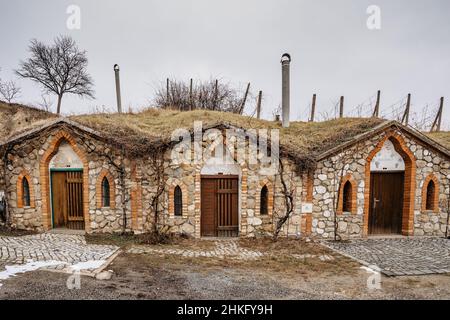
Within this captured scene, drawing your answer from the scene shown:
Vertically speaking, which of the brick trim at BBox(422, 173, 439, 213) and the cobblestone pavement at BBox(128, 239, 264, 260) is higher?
the brick trim at BBox(422, 173, 439, 213)

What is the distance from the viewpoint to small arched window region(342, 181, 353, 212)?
9357 mm

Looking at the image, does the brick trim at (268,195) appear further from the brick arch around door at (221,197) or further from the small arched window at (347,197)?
the small arched window at (347,197)

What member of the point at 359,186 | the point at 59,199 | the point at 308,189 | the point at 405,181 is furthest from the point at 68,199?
the point at 405,181

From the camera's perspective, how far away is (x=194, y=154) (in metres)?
8.91

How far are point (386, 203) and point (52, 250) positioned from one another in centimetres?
1153

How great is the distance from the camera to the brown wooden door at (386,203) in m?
9.73

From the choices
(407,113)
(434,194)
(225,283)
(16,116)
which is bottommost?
(225,283)

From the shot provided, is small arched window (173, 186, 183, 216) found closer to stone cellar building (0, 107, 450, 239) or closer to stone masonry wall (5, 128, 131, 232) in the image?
stone cellar building (0, 107, 450, 239)

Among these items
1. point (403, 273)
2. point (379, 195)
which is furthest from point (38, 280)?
point (379, 195)

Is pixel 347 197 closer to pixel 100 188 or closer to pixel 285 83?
pixel 285 83

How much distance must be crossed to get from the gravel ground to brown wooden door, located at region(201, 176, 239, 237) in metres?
2.49

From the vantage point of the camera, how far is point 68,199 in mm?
9609

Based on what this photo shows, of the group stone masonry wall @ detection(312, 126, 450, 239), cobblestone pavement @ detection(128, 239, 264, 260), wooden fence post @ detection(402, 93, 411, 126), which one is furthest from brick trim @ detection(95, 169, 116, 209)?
wooden fence post @ detection(402, 93, 411, 126)
